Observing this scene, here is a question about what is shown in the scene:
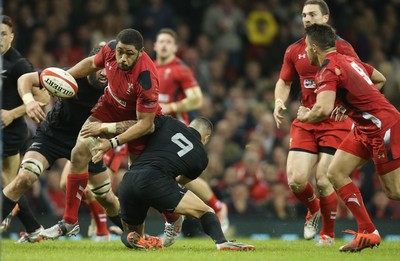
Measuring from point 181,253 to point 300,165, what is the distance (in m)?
2.01

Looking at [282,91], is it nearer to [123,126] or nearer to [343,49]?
[343,49]

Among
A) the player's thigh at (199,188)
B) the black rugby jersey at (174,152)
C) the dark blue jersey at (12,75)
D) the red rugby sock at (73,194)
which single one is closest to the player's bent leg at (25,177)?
the red rugby sock at (73,194)

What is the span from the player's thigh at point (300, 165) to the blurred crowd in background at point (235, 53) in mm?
4072

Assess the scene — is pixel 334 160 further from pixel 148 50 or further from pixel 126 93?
pixel 148 50

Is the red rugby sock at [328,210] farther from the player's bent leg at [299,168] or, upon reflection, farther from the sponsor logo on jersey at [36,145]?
the sponsor logo on jersey at [36,145]

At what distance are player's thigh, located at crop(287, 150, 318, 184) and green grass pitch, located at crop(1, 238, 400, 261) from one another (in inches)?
30.9

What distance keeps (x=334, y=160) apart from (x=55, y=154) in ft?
10.6

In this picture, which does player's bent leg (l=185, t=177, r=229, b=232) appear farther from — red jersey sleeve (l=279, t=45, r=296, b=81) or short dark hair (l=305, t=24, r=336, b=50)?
short dark hair (l=305, t=24, r=336, b=50)

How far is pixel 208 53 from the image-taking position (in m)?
19.0

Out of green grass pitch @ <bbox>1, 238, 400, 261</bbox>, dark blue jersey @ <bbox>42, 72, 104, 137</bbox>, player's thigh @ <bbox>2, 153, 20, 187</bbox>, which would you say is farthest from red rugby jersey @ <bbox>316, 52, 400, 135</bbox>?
player's thigh @ <bbox>2, 153, 20, 187</bbox>

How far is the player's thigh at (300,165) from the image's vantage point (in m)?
10.4

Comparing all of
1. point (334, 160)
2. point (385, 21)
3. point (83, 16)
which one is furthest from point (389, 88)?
point (334, 160)

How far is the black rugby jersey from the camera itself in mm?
9398

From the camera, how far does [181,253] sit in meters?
9.20
